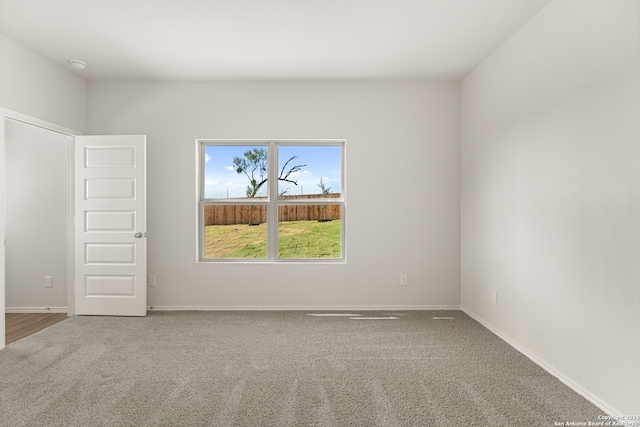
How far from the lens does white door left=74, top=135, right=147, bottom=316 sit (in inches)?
173

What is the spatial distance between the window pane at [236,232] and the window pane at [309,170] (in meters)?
0.44

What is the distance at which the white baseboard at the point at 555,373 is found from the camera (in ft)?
7.74

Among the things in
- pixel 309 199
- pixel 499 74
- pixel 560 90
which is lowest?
pixel 309 199

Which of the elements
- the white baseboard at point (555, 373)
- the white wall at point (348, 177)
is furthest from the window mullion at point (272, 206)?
the white baseboard at point (555, 373)

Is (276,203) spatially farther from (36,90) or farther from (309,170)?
(36,90)

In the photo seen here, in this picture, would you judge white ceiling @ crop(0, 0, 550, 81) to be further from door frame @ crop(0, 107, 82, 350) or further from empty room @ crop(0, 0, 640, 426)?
door frame @ crop(0, 107, 82, 350)

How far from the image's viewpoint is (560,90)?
2.81 metres

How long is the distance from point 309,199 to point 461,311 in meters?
2.25

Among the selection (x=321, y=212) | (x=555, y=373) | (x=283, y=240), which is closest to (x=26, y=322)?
(x=283, y=240)

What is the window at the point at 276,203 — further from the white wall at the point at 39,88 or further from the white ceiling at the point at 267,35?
the white wall at the point at 39,88

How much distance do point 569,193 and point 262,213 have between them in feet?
10.7

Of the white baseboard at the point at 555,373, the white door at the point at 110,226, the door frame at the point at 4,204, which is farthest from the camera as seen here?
the white door at the point at 110,226

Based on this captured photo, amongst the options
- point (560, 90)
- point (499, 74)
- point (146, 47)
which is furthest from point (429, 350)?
point (146, 47)

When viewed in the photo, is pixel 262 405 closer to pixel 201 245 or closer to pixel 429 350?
pixel 429 350
